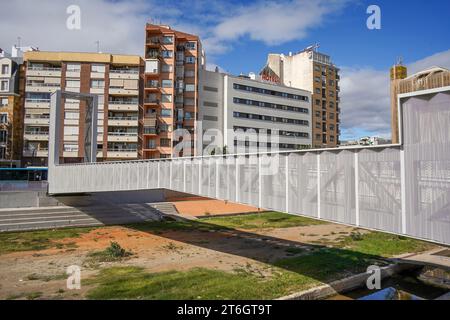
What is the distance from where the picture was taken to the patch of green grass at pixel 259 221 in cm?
3231

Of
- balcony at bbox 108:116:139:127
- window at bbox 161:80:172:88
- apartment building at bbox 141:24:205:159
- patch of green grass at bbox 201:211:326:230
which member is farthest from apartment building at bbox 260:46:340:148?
patch of green grass at bbox 201:211:326:230

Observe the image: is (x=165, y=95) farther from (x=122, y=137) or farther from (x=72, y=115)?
(x=72, y=115)

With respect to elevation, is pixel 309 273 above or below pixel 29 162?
below

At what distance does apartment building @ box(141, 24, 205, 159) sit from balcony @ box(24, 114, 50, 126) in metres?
15.1

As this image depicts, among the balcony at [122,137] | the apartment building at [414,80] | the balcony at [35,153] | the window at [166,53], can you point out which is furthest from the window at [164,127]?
the apartment building at [414,80]

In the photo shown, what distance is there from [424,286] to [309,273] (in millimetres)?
6403

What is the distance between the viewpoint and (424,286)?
55.6 feet

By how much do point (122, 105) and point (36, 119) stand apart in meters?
13.6

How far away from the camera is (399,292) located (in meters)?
16.1

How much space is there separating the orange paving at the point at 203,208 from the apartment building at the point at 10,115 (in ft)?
88.2

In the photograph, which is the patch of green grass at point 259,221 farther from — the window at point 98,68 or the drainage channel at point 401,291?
the window at point 98,68
